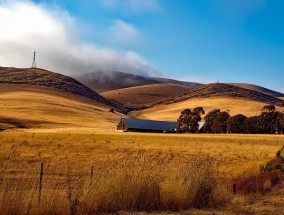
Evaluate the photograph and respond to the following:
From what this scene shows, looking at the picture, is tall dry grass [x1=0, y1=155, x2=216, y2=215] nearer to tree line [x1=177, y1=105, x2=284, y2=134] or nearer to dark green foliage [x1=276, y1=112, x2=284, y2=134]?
dark green foliage [x1=276, y1=112, x2=284, y2=134]

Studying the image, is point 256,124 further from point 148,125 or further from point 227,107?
point 227,107

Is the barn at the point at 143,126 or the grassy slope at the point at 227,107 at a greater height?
the grassy slope at the point at 227,107

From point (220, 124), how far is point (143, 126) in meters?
23.3

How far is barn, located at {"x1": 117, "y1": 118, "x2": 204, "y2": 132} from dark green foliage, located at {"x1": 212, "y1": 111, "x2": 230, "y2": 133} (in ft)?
40.6

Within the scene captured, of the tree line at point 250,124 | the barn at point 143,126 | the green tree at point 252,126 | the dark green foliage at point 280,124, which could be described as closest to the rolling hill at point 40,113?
the barn at point 143,126

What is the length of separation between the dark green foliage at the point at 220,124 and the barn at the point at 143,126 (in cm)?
1237

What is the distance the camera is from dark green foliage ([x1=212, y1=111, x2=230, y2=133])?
97750 mm

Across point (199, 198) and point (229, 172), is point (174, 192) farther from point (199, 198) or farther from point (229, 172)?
point (229, 172)

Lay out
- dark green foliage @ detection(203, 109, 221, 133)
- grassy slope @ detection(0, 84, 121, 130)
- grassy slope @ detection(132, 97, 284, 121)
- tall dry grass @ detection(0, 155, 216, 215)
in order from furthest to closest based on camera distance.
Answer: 1. grassy slope @ detection(132, 97, 284, 121)
2. dark green foliage @ detection(203, 109, 221, 133)
3. grassy slope @ detection(0, 84, 121, 130)
4. tall dry grass @ detection(0, 155, 216, 215)

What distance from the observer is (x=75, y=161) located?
2653 centimetres

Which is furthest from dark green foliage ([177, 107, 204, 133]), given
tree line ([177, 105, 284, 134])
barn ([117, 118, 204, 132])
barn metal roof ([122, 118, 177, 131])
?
barn metal roof ([122, 118, 177, 131])

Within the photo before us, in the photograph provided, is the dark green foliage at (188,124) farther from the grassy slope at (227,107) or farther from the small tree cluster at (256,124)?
the grassy slope at (227,107)

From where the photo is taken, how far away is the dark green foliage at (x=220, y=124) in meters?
97.8

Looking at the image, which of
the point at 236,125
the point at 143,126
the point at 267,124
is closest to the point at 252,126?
the point at 267,124
